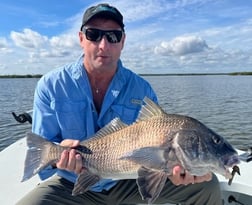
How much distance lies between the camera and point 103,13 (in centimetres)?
346

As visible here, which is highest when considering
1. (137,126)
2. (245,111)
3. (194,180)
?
(137,126)

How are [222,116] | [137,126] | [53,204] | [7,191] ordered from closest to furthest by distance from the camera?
[137,126]
[53,204]
[7,191]
[222,116]

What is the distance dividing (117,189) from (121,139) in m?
0.79

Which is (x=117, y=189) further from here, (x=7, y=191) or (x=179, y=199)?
(x=7, y=191)

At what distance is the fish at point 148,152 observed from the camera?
8.43 feet

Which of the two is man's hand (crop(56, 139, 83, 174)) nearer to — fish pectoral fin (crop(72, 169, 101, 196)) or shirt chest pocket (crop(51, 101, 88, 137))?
fish pectoral fin (crop(72, 169, 101, 196))

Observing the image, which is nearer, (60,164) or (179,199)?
(60,164)

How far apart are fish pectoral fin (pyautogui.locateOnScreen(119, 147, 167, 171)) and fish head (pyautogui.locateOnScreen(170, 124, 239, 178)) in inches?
4.8

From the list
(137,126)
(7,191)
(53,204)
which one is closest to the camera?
(137,126)

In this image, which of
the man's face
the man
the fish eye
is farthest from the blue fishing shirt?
the fish eye

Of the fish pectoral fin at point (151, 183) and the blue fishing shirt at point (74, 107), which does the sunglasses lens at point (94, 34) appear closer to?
the blue fishing shirt at point (74, 107)

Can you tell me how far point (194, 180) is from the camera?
9.36ft

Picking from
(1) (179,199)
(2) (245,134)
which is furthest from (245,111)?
(1) (179,199)

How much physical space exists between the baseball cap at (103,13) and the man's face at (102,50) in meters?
0.05
